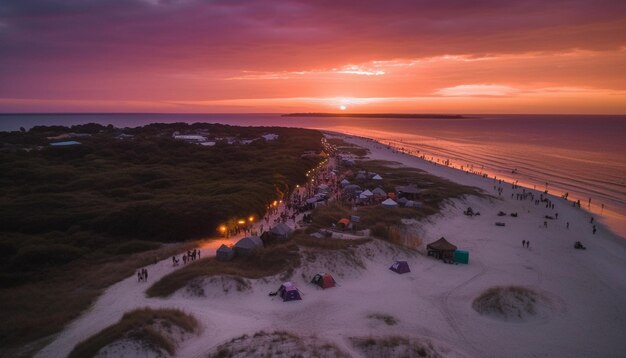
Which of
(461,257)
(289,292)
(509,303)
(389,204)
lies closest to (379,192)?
(389,204)

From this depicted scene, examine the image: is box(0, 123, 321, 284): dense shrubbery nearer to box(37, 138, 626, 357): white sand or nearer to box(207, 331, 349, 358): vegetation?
box(37, 138, 626, 357): white sand

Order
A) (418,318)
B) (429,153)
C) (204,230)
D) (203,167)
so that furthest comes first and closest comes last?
(429,153) < (203,167) < (204,230) < (418,318)

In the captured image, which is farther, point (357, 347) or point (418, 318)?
point (418, 318)

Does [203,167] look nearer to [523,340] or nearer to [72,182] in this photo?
[72,182]

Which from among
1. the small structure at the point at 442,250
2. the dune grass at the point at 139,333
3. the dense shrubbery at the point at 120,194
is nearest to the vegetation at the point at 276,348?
the dune grass at the point at 139,333

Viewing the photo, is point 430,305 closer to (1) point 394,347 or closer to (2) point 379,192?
(1) point 394,347

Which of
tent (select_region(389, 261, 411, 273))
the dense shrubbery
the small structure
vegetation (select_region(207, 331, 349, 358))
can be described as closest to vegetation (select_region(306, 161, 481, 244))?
the small structure

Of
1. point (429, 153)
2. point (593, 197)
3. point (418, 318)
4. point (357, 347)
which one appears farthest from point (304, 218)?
point (429, 153)
